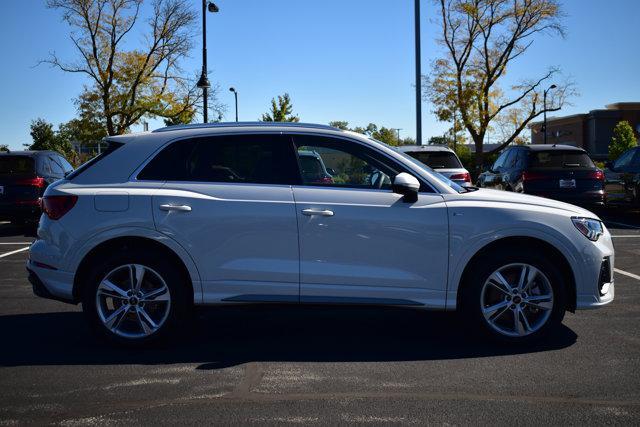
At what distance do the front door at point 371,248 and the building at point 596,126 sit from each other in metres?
81.3

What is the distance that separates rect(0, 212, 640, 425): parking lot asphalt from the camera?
391cm

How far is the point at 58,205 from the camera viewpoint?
528 cm

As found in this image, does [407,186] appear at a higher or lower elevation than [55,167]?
A: lower

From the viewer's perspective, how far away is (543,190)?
1434cm

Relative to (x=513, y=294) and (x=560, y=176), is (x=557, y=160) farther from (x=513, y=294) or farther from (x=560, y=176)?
(x=513, y=294)

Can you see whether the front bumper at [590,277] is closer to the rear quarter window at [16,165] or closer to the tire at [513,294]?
the tire at [513,294]

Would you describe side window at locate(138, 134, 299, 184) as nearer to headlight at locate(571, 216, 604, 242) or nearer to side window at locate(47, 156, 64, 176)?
headlight at locate(571, 216, 604, 242)

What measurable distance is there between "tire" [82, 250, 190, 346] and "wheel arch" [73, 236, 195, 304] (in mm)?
42

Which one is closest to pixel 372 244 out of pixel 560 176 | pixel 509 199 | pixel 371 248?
pixel 371 248

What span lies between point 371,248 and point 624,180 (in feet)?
39.7

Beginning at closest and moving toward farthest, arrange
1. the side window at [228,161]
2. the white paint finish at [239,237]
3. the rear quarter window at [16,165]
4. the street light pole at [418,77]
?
the white paint finish at [239,237]
the side window at [228,161]
the rear quarter window at [16,165]
the street light pole at [418,77]

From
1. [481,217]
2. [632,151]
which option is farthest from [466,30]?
[481,217]

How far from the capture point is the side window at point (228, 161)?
17.6 feet

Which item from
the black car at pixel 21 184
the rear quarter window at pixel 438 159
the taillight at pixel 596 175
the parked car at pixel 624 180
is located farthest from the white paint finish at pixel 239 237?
the parked car at pixel 624 180
